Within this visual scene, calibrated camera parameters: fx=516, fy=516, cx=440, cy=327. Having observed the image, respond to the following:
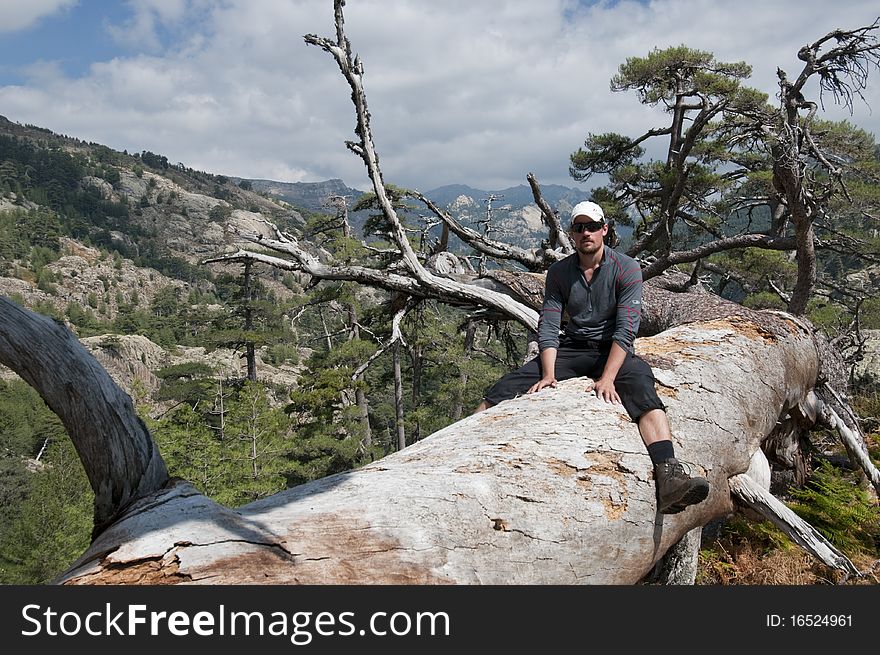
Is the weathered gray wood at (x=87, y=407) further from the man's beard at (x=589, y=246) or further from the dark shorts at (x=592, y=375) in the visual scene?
the man's beard at (x=589, y=246)

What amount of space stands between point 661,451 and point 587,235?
130 centimetres

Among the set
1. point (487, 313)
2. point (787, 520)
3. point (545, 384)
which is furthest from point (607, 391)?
point (487, 313)

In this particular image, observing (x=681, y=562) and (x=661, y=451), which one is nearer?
(x=661, y=451)

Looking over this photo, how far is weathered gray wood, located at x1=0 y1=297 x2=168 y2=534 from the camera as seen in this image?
195cm

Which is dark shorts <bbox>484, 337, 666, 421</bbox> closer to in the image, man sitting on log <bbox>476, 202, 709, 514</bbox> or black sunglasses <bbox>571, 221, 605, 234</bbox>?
man sitting on log <bbox>476, 202, 709, 514</bbox>

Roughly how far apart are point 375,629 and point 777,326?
12.0 feet

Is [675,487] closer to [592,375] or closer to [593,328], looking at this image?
[592,375]

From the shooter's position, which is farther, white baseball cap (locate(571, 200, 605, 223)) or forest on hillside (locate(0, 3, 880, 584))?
forest on hillside (locate(0, 3, 880, 584))

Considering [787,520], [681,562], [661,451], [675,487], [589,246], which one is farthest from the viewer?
[681,562]

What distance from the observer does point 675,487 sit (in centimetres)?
223

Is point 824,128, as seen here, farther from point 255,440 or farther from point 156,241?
point 156,241

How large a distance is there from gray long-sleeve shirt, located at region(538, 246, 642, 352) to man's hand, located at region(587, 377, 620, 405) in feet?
1.14

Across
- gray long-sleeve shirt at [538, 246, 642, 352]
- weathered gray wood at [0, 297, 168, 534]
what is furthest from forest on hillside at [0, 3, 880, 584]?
gray long-sleeve shirt at [538, 246, 642, 352]

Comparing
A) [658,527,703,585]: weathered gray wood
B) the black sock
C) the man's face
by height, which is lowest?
[658,527,703,585]: weathered gray wood
